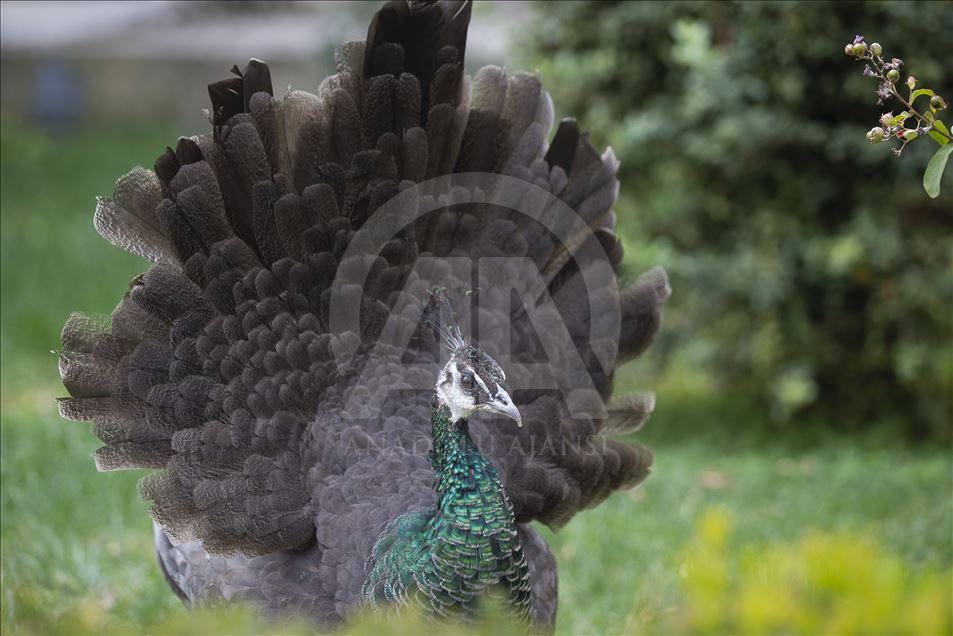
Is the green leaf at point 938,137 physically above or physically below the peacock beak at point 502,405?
above

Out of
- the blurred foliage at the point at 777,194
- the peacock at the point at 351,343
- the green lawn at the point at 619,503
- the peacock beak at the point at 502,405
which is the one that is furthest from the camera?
the blurred foliage at the point at 777,194

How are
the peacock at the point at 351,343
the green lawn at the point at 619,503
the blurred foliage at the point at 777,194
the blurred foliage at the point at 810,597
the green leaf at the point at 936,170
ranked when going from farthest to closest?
the blurred foliage at the point at 777,194
the green lawn at the point at 619,503
the peacock at the point at 351,343
the green leaf at the point at 936,170
the blurred foliage at the point at 810,597

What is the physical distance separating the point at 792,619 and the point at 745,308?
545 cm

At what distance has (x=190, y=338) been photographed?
3568mm

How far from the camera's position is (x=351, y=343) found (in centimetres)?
369

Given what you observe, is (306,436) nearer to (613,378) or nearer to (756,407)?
(613,378)

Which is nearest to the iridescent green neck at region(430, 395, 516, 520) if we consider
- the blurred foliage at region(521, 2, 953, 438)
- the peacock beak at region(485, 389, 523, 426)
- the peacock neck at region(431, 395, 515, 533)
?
the peacock neck at region(431, 395, 515, 533)

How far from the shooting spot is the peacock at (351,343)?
3379 mm

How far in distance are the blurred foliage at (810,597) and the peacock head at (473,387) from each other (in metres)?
1.21

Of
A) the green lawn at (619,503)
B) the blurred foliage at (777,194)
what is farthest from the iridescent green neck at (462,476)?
the blurred foliage at (777,194)

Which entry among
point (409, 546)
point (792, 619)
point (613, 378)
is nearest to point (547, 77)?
point (613, 378)

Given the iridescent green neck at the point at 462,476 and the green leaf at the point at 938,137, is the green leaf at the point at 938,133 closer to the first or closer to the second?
the green leaf at the point at 938,137

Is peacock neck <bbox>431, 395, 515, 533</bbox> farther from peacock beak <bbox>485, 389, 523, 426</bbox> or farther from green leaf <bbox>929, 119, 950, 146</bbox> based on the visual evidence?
green leaf <bbox>929, 119, 950, 146</bbox>

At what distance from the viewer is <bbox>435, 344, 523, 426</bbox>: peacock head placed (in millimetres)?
3059
